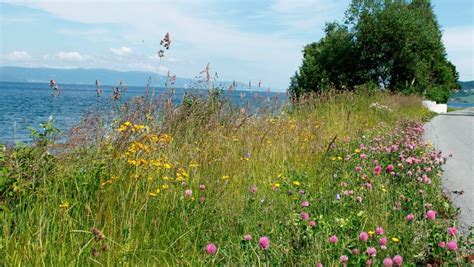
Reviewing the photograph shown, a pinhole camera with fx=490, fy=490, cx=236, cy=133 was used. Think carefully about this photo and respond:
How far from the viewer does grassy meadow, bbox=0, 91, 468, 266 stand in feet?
11.0

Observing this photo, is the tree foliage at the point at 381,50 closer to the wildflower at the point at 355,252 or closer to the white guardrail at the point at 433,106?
the white guardrail at the point at 433,106

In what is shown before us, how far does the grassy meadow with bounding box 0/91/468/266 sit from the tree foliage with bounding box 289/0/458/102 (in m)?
27.4

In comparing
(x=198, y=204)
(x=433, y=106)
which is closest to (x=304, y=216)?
(x=198, y=204)

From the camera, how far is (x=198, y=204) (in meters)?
4.42

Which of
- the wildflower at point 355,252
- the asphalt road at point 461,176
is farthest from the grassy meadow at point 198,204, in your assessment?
the asphalt road at point 461,176

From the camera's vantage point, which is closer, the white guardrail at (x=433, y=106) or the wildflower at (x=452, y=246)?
the wildflower at (x=452, y=246)

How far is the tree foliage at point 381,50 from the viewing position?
34.7 metres

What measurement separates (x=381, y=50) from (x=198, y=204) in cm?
3440

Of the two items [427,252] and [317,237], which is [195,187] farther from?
[427,252]

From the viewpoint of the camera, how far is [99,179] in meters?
→ 4.36

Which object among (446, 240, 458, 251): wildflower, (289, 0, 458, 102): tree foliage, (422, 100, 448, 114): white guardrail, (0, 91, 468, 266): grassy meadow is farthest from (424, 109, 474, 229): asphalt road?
(422, 100, 448, 114): white guardrail

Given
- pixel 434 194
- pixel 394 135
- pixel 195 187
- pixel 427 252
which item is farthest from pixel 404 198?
pixel 394 135

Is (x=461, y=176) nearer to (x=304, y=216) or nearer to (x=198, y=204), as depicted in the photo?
(x=304, y=216)

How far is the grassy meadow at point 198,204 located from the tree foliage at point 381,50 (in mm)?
27410
